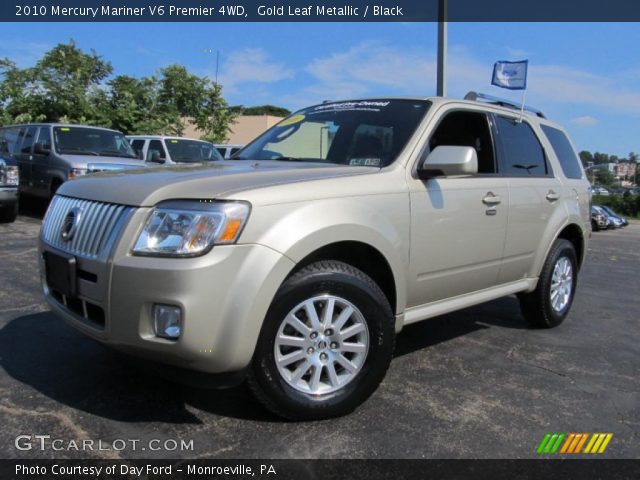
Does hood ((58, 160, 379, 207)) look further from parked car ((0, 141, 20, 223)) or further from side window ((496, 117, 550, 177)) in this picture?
parked car ((0, 141, 20, 223))

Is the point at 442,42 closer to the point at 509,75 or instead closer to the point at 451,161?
the point at 509,75

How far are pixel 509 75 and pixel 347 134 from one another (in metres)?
4.18

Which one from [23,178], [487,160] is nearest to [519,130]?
[487,160]

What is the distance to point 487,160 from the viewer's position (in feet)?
14.1

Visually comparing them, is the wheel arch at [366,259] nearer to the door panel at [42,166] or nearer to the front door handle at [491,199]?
the front door handle at [491,199]

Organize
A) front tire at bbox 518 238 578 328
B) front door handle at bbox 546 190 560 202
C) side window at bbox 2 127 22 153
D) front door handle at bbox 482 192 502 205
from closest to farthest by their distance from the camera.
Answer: front door handle at bbox 482 192 502 205, front door handle at bbox 546 190 560 202, front tire at bbox 518 238 578 328, side window at bbox 2 127 22 153

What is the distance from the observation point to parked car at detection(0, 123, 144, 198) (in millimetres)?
10047

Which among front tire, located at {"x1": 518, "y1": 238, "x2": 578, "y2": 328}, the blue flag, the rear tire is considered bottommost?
front tire, located at {"x1": 518, "y1": 238, "x2": 578, "y2": 328}

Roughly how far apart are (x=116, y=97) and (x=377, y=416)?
871 inches

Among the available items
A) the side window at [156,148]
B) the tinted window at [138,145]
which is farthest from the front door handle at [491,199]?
the tinted window at [138,145]

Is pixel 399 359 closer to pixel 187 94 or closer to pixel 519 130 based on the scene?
pixel 519 130
